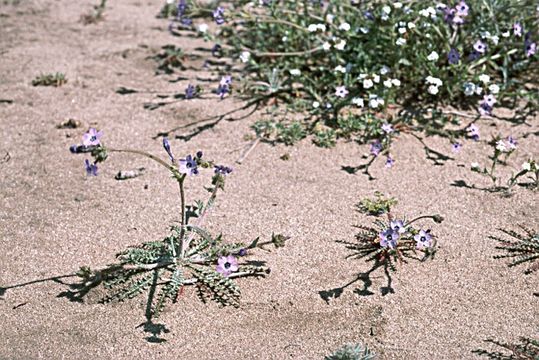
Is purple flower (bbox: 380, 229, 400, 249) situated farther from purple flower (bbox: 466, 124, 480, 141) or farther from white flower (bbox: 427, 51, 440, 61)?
white flower (bbox: 427, 51, 440, 61)

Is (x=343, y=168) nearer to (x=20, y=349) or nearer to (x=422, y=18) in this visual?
(x=422, y=18)

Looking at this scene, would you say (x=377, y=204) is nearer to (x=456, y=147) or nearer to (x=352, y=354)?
(x=456, y=147)

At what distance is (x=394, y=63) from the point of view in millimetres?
5008

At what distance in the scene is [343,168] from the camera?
4.41m

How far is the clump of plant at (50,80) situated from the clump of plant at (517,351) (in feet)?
11.9

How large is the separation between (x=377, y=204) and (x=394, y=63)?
55.6 inches

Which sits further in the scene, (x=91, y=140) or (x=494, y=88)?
(x=494, y=88)

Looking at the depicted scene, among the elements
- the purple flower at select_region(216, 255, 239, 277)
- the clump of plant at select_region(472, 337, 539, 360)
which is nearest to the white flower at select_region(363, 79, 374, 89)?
the purple flower at select_region(216, 255, 239, 277)

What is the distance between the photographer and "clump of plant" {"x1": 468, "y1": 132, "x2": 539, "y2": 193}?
158 inches

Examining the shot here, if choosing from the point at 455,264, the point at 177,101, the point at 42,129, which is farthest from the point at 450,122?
the point at 42,129

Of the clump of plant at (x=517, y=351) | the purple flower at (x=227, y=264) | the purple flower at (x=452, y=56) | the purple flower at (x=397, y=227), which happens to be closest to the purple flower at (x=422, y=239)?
the purple flower at (x=397, y=227)

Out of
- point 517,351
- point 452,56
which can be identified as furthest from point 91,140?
point 452,56

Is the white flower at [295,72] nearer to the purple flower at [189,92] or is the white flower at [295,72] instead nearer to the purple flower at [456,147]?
the purple flower at [189,92]

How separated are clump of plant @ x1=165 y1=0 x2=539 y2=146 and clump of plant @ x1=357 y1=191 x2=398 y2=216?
65 centimetres
